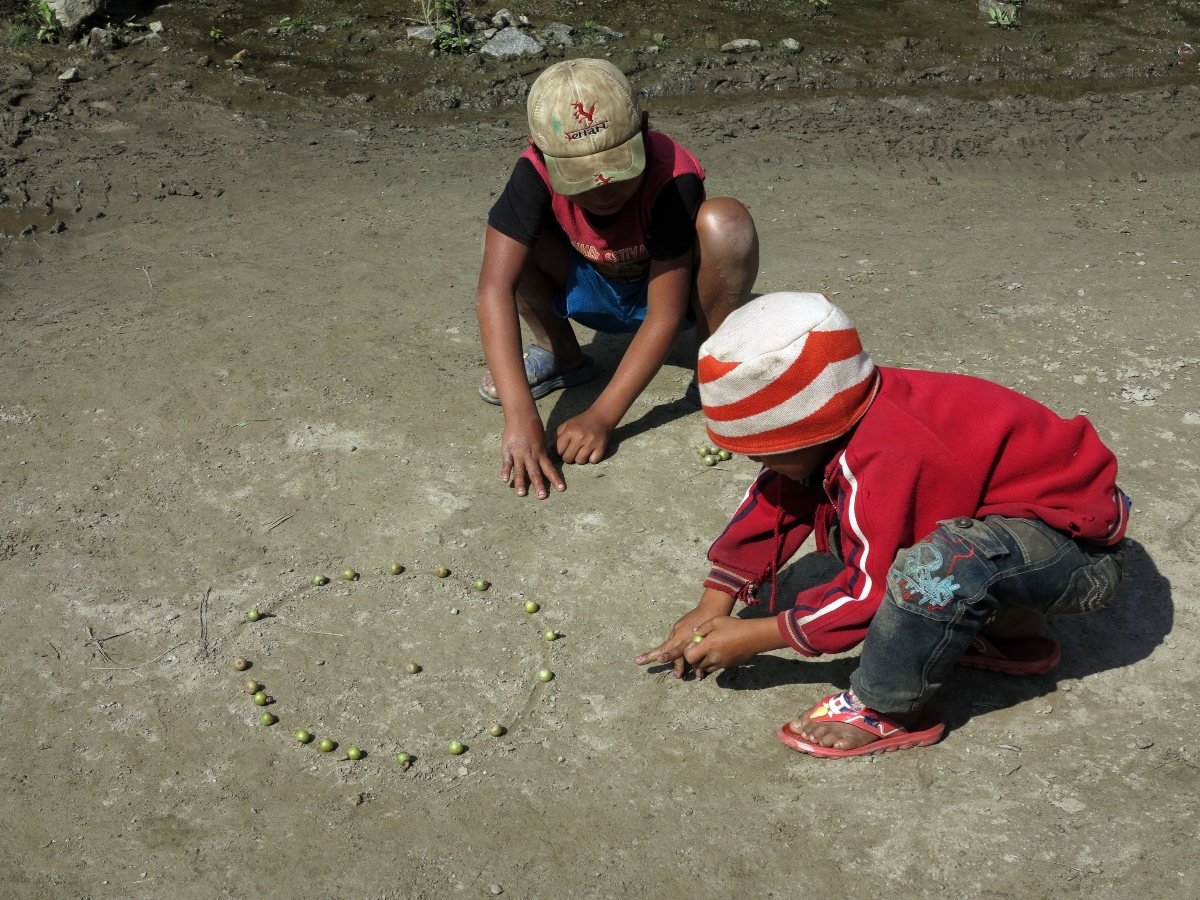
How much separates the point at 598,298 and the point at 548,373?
1.46ft

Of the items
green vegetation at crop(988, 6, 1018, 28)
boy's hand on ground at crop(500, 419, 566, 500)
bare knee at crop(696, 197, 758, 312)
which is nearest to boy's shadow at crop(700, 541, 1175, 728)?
boy's hand on ground at crop(500, 419, 566, 500)

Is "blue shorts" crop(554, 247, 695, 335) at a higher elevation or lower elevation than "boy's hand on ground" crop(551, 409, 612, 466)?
higher

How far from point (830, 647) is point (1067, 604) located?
0.57 metres

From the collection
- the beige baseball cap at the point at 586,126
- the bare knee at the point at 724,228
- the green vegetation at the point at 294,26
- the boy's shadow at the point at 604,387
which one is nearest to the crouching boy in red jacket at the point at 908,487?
the beige baseball cap at the point at 586,126

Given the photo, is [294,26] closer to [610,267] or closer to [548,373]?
[548,373]

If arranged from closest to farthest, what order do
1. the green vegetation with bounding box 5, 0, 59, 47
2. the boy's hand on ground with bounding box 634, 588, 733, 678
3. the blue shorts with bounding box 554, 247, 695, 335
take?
1. the boy's hand on ground with bounding box 634, 588, 733, 678
2. the blue shorts with bounding box 554, 247, 695, 335
3. the green vegetation with bounding box 5, 0, 59, 47

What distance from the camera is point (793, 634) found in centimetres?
252

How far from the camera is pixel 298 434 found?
157 inches

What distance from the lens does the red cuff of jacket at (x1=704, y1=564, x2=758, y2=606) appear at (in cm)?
291

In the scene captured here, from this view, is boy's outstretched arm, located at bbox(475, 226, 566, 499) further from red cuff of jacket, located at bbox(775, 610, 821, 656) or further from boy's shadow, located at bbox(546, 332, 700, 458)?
red cuff of jacket, located at bbox(775, 610, 821, 656)

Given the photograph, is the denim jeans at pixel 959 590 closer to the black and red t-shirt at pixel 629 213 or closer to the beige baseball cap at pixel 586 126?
the beige baseball cap at pixel 586 126

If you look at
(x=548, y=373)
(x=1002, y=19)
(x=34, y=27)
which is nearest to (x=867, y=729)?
(x=548, y=373)

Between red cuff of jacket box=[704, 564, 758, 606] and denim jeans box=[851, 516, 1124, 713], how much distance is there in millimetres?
439

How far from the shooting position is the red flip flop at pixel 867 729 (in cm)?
267
